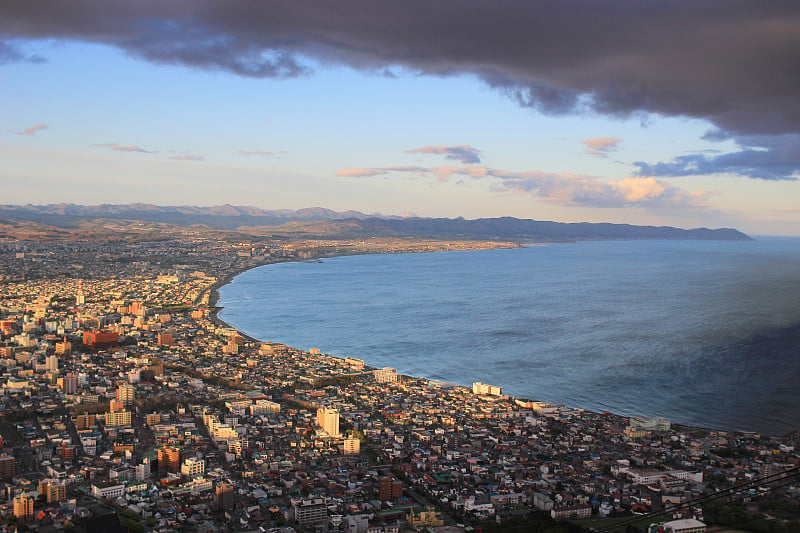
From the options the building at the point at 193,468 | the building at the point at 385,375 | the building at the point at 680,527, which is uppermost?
the building at the point at 680,527

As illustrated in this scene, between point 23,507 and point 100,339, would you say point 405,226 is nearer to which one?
point 100,339

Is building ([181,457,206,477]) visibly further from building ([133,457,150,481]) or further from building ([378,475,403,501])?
building ([378,475,403,501])

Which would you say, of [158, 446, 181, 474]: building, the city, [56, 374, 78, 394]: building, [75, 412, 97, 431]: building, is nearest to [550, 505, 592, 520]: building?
the city

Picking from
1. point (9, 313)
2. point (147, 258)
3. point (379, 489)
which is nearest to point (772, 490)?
point (379, 489)

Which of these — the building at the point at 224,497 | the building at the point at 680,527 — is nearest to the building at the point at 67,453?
the building at the point at 224,497

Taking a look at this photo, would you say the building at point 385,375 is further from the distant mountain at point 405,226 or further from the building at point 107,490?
the distant mountain at point 405,226

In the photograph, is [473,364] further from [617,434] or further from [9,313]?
[9,313]

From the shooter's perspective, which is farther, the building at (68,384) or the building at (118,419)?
the building at (68,384)

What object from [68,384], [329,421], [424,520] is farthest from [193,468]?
[68,384]

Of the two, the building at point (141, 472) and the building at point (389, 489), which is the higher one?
the building at point (389, 489)
